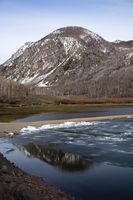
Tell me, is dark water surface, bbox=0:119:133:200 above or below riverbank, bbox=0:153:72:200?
below

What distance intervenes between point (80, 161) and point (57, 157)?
3.61 m

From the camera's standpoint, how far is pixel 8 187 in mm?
20203

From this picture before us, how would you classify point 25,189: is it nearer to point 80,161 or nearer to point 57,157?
point 80,161

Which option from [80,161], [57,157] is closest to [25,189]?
[80,161]

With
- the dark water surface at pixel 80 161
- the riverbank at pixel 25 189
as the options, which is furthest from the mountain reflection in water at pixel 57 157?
the riverbank at pixel 25 189

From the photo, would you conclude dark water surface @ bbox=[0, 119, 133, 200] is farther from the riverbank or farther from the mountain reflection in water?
the riverbank

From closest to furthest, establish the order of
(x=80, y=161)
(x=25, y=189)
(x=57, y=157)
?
1. (x=25, y=189)
2. (x=80, y=161)
3. (x=57, y=157)

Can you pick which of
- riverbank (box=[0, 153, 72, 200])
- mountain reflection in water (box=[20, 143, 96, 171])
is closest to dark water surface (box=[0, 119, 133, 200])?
mountain reflection in water (box=[20, 143, 96, 171])

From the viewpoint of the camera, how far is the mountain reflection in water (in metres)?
33.7

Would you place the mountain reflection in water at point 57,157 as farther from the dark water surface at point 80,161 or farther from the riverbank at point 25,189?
the riverbank at point 25,189

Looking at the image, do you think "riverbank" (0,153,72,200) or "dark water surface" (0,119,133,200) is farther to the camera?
"dark water surface" (0,119,133,200)

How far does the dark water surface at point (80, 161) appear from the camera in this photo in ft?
83.6

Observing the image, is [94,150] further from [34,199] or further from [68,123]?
[68,123]

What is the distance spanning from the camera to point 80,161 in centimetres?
3609
